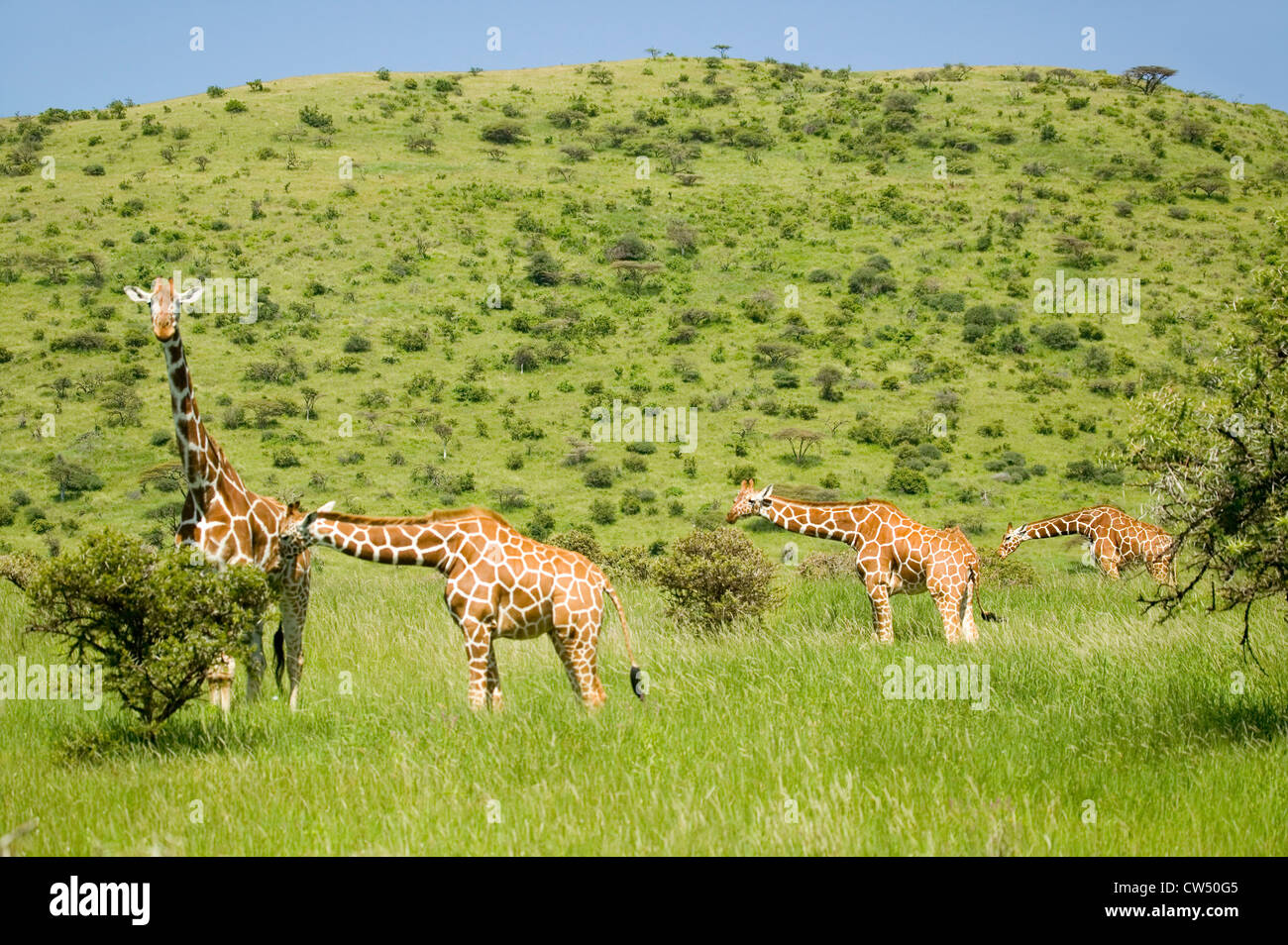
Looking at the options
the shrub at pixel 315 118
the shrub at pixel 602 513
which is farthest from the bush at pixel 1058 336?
the shrub at pixel 315 118

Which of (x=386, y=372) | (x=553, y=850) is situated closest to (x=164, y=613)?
(x=553, y=850)

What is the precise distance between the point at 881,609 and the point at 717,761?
5939 mm

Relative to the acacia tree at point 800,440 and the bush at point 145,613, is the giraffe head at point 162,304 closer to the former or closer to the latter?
the bush at point 145,613

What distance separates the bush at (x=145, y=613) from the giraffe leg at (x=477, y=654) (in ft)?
6.45

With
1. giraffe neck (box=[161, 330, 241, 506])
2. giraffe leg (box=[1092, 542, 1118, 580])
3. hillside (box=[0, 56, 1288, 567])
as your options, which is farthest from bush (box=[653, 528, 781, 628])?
hillside (box=[0, 56, 1288, 567])

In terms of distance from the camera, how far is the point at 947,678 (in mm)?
11445

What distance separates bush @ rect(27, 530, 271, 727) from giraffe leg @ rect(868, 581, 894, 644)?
25.7 feet

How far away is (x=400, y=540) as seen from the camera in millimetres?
10891

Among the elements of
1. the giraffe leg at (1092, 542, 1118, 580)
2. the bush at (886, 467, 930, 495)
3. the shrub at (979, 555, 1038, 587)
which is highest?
the giraffe leg at (1092, 542, 1118, 580)

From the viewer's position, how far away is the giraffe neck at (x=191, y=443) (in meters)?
12.2

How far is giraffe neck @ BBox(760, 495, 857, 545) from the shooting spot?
608 inches

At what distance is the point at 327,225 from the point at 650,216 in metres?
28.4

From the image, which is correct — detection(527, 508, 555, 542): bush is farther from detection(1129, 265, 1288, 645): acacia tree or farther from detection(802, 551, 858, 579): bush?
detection(1129, 265, 1288, 645): acacia tree
